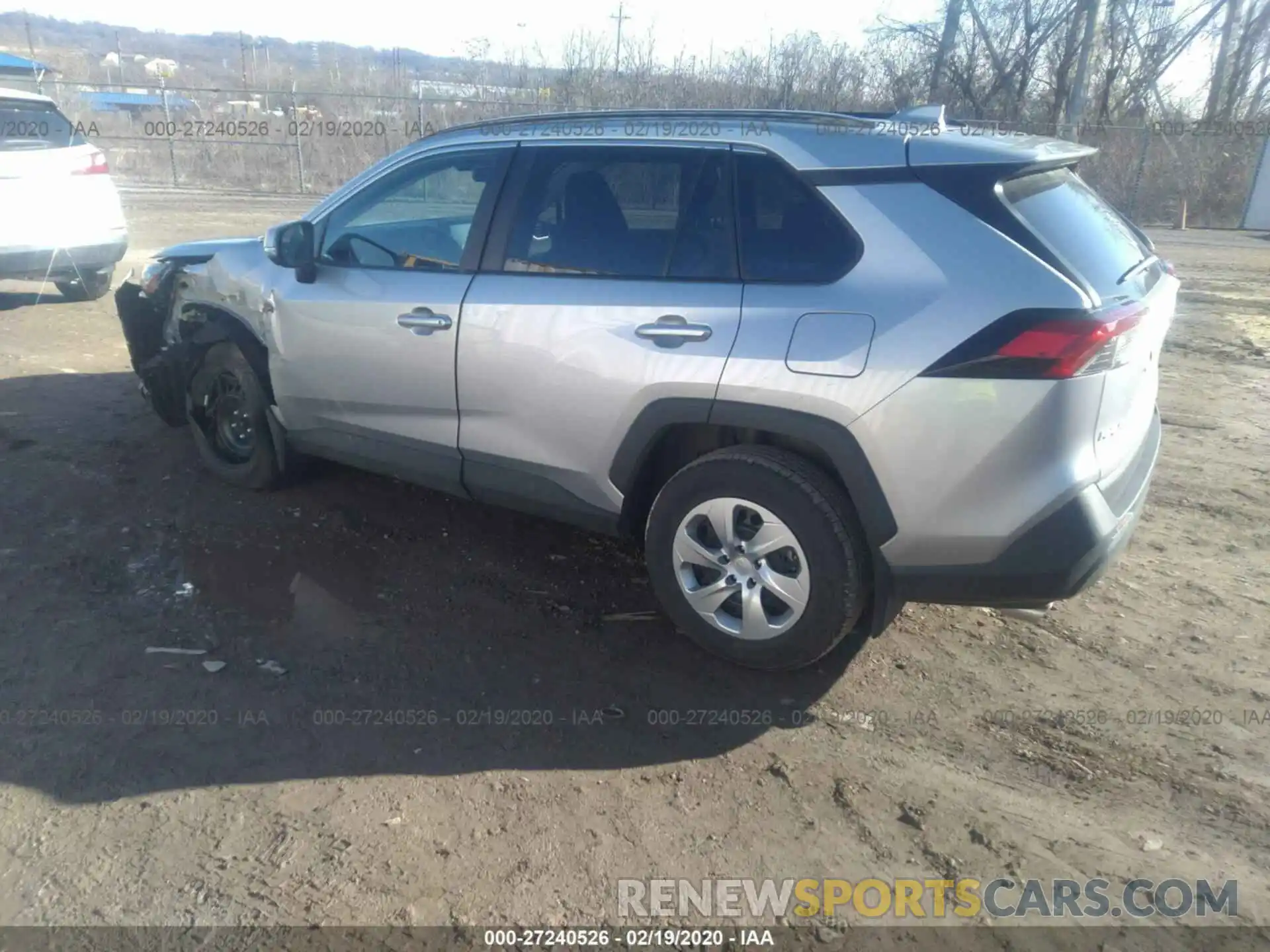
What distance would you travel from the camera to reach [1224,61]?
968 inches

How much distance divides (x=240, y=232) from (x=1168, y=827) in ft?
46.8

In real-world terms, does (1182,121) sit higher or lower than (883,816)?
higher

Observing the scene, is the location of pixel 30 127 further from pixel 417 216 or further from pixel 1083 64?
pixel 1083 64

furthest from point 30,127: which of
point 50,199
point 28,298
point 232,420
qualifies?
point 232,420

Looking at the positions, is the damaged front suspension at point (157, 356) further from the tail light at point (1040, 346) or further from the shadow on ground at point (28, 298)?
the shadow on ground at point (28, 298)

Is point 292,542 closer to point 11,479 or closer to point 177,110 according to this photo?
point 11,479

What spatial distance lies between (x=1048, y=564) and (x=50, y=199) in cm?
909

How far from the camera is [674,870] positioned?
262 centimetres

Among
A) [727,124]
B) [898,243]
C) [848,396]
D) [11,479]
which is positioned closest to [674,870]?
[848,396]

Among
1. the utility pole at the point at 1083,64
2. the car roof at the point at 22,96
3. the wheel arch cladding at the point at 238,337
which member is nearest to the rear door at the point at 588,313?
the wheel arch cladding at the point at 238,337

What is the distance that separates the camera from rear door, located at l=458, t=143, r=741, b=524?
11.0 ft

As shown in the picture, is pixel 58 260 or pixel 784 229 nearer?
pixel 784 229

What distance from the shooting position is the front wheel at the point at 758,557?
3.21m

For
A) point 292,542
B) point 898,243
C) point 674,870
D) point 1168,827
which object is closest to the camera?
point 674,870
